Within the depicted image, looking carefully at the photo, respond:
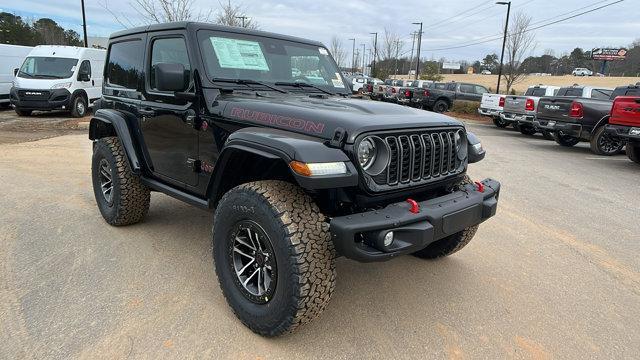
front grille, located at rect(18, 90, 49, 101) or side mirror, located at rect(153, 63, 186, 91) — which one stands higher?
side mirror, located at rect(153, 63, 186, 91)

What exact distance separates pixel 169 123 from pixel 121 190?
0.95 meters

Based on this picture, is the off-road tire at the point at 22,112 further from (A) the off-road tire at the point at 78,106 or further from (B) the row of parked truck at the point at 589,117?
(B) the row of parked truck at the point at 589,117

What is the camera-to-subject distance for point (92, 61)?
1573 cm

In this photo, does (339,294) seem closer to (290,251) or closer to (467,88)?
(290,251)

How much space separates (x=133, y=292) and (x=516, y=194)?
5419mm

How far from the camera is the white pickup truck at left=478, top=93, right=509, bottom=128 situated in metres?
16.6

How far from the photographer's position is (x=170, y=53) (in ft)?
12.7

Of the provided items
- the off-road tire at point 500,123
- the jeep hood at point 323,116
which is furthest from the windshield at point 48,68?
the off-road tire at point 500,123

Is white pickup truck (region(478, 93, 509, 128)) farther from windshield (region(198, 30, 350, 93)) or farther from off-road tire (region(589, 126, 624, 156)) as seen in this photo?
windshield (region(198, 30, 350, 93))

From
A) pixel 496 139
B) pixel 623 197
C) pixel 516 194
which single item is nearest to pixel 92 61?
pixel 496 139

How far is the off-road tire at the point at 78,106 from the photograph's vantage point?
1492cm

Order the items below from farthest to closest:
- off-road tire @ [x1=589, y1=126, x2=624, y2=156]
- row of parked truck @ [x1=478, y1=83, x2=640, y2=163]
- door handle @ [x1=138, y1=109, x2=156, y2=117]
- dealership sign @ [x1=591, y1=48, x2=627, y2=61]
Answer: dealership sign @ [x1=591, y1=48, x2=627, y2=61] → off-road tire @ [x1=589, y1=126, x2=624, y2=156] → row of parked truck @ [x1=478, y1=83, x2=640, y2=163] → door handle @ [x1=138, y1=109, x2=156, y2=117]

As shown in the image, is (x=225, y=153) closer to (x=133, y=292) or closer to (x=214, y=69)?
(x=214, y=69)

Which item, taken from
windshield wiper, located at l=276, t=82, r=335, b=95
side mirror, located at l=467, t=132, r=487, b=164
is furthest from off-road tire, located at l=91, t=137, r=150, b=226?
side mirror, located at l=467, t=132, r=487, b=164
